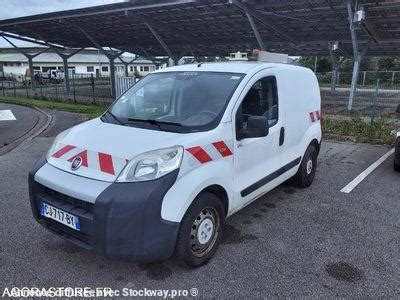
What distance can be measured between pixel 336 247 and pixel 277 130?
146 centimetres

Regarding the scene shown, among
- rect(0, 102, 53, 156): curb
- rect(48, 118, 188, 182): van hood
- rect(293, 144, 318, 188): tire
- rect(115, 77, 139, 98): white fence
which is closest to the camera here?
rect(48, 118, 188, 182): van hood

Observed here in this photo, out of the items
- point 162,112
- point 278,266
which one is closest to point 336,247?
point 278,266

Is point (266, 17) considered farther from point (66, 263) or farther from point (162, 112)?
point (66, 263)

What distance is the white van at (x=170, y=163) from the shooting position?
106 inches

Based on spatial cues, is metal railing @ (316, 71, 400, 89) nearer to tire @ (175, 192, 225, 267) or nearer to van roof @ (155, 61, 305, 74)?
van roof @ (155, 61, 305, 74)

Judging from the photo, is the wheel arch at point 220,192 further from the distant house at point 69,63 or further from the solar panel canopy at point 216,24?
the distant house at point 69,63

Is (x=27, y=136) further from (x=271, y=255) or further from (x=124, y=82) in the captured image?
(x=271, y=255)

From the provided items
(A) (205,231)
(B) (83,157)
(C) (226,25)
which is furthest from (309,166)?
(C) (226,25)

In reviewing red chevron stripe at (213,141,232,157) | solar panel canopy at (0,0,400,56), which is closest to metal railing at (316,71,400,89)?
solar panel canopy at (0,0,400,56)

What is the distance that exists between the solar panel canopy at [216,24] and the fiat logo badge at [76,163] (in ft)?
42.9

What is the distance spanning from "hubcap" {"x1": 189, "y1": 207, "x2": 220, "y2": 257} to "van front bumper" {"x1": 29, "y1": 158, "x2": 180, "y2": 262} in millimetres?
315

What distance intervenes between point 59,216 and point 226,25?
19.1 meters

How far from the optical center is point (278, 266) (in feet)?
10.7

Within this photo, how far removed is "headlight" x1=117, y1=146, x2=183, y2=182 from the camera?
9.04 feet
